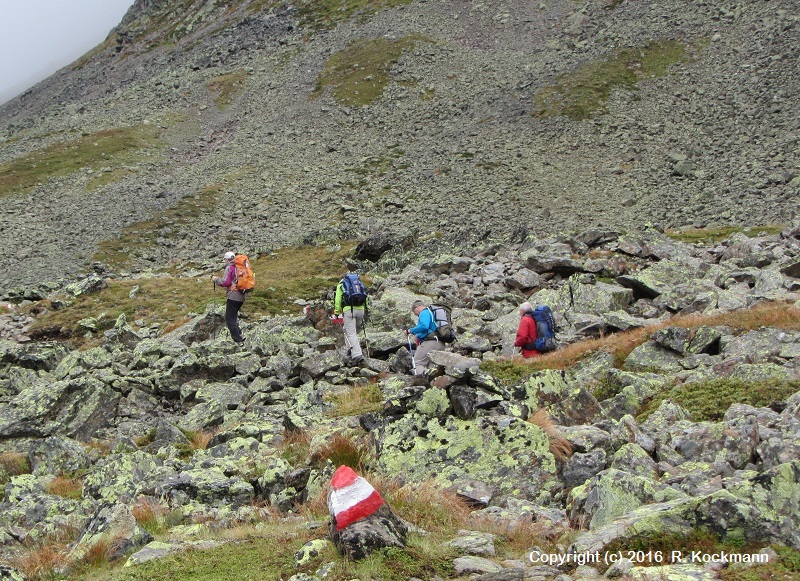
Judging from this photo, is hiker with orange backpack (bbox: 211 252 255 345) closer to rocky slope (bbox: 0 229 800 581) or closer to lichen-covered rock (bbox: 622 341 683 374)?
rocky slope (bbox: 0 229 800 581)

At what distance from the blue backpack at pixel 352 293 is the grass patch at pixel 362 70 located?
65411mm

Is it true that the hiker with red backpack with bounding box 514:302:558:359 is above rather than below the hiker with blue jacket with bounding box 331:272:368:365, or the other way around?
below

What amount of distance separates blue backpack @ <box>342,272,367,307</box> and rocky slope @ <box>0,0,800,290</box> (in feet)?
78.6

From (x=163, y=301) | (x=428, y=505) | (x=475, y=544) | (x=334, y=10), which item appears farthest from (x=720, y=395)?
(x=334, y=10)

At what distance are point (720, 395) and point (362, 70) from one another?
273 ft

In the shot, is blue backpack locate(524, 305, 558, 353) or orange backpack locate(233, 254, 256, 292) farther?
orange backpack locate(233, 254, 256, 292)

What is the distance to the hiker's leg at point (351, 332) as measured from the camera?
63.9 ft

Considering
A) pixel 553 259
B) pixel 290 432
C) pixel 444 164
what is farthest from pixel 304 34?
pixel 290 432

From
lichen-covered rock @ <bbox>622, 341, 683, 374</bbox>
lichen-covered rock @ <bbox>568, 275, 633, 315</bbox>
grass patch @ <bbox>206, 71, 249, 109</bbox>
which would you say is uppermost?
grass patch @ <bbox>206, 71, 249, 109</bbox>

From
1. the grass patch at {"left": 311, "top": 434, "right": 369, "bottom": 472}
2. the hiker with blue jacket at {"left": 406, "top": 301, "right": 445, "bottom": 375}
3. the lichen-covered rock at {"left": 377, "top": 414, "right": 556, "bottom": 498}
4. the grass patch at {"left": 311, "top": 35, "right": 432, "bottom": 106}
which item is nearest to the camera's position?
the lichen-covered rock at {"left": 377, "top": 414, "right": 556, "bottom": 498}

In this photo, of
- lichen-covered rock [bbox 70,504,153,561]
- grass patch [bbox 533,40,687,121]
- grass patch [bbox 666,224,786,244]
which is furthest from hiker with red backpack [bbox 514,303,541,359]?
grass patch [bbox 533,40,687,121]

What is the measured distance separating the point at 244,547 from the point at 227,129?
8125 cm

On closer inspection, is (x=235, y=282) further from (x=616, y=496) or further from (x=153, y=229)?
(x=153, y=229)

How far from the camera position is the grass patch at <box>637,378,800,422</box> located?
37.8 feet
